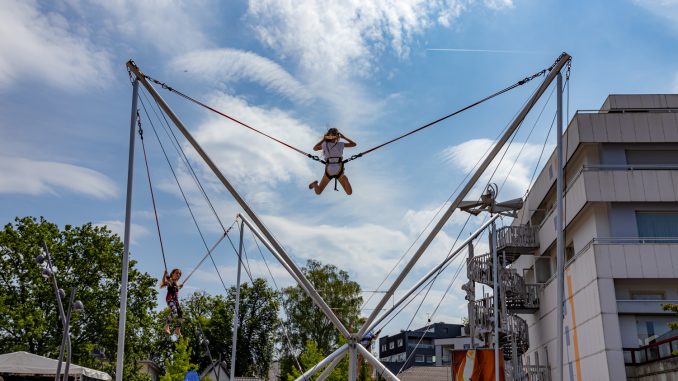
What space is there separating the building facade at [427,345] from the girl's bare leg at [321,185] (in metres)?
81.0

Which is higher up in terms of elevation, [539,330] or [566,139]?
[566,139]

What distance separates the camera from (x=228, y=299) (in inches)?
2874

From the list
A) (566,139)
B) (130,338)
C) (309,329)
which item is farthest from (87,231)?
(566,139)

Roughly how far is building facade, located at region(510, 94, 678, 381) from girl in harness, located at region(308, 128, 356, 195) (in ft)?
40.7

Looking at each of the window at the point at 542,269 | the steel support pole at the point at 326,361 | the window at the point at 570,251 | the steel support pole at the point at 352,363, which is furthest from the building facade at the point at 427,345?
the steel support pole at the point at 352,363

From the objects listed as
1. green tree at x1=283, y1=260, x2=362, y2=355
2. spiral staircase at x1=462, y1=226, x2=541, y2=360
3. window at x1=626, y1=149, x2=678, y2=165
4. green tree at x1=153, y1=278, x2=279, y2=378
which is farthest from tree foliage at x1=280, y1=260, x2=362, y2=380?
window at x1=626, y1=149, x2=678, y2=165

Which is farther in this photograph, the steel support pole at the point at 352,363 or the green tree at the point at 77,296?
the green tree at the point at 77,296

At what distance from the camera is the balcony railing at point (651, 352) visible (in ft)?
66.9

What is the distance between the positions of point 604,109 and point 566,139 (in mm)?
1868

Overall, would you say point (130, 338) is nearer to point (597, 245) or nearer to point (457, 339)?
point (597, 245)

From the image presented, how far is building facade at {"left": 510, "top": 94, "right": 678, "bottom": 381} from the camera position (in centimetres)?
2302

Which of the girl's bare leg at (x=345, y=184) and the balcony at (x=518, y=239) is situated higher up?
the balcony at (x=518, y=239)

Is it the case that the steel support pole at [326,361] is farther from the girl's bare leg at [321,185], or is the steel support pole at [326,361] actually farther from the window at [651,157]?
the window at [651,157]

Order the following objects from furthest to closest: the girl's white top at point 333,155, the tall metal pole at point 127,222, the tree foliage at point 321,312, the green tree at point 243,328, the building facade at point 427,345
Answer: the building facade at point 427,345, the green tree at point 243,328, the tree foliage at point 321,312, the girl's white top at point 333,155, the tall metal pole at point 127,222
